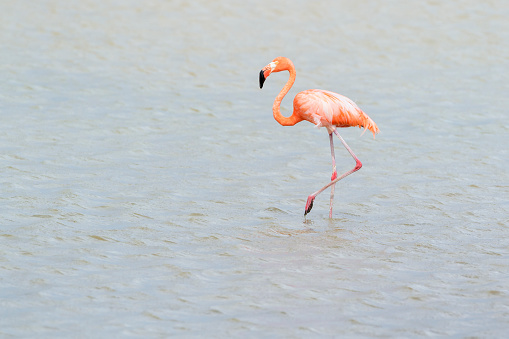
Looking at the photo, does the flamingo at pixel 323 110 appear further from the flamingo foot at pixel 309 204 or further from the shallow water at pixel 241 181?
the shallow water at pixel 241 181

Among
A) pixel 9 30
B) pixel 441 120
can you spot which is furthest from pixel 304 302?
pixel 9 30

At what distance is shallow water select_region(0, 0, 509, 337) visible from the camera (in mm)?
5914

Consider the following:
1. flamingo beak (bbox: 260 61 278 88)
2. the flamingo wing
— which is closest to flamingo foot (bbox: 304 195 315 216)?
the flamingo wing

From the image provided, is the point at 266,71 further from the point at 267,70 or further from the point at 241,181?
the point at 241,181

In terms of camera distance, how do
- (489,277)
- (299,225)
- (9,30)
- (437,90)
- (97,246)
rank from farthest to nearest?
1. (9,30)
2. (437,90)
3. (299,225)
4. (97,246)
5. (489,277)

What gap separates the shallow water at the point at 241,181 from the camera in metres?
5.91

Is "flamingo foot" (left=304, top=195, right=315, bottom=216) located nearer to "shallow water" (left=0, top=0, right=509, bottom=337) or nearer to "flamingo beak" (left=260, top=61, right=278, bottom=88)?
"shallow water" (left=0, top=0, right=509, bottom=337)

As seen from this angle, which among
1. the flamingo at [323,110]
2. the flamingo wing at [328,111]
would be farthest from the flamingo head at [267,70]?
the flamingo wing at [328,111]

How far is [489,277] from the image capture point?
21.4 ft

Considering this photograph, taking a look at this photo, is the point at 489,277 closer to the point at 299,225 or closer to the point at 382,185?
the point at 299,225

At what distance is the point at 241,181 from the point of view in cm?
896

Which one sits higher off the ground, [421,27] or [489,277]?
[421,27]

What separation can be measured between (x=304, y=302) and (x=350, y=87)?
7300mm

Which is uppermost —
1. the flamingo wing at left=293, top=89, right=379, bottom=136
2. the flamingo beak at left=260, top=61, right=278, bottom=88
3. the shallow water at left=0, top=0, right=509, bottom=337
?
the flamingo beak at left=260, top=61, right=278, bottom=88
